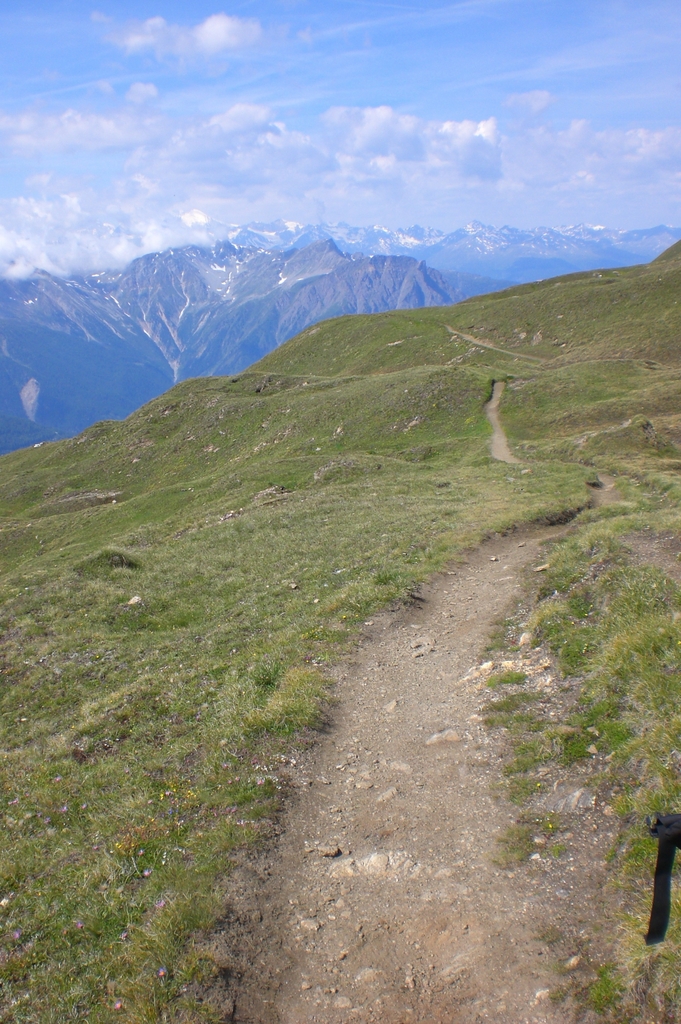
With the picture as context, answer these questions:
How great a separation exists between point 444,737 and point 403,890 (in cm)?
348

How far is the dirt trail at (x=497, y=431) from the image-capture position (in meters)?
43.2

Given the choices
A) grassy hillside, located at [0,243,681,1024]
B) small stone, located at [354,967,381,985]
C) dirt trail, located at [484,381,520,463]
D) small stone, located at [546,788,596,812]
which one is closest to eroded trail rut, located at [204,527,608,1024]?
small stone, located at [354,967,381,985]

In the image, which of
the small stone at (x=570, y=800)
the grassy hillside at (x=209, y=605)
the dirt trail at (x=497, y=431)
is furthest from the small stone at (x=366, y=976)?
the dirt trail at (x=497, y=431)

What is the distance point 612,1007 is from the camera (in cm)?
530

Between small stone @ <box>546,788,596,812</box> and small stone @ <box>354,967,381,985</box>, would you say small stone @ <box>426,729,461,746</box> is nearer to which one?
small stone @ <box>546,788,596,812</box>

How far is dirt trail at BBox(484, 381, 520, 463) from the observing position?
43.2 meters

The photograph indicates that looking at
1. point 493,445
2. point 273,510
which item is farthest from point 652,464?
point 273,510

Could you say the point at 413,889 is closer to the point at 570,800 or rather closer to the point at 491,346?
the point at 570,800

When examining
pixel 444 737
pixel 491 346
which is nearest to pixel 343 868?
pixel 444 737

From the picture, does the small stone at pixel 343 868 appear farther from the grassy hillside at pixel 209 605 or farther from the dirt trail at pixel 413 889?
the grassy hillside at pixel 209 605

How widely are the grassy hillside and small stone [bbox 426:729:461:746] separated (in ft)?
8.01

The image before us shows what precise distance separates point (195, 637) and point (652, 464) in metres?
31.7

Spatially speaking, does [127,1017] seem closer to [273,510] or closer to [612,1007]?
[612,1007]

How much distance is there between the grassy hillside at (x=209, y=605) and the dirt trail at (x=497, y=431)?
919mm
